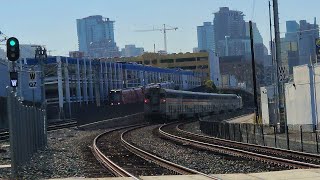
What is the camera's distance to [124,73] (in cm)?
12612

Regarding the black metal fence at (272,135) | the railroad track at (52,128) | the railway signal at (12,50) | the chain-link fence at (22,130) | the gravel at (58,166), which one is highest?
the railway signal at (12,50)

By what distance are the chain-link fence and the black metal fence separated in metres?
11.4

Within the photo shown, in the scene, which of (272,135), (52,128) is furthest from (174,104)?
(272,135)

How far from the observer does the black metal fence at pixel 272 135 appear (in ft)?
81.6

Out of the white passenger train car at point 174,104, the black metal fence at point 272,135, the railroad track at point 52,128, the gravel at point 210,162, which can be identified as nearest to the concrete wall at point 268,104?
the black metal fence at point 272,135

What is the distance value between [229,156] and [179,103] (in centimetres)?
4447

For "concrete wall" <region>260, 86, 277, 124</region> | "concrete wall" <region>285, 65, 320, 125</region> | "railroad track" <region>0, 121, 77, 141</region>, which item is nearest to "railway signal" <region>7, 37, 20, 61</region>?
"railroad track" <region>0, 121, 77, 141</region>

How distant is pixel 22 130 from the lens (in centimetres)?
2039

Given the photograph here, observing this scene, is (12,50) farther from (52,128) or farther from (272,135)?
(52,128)

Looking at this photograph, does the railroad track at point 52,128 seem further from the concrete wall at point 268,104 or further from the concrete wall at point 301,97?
the concrete wall at point 301,97

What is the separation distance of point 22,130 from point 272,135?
1649cm

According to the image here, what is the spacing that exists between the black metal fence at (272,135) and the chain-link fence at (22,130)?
1142 centimetres

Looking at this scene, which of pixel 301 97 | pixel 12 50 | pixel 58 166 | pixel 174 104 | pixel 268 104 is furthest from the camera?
pixel 174 104

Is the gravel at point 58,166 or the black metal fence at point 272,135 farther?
the black metal fence at point 272,135
